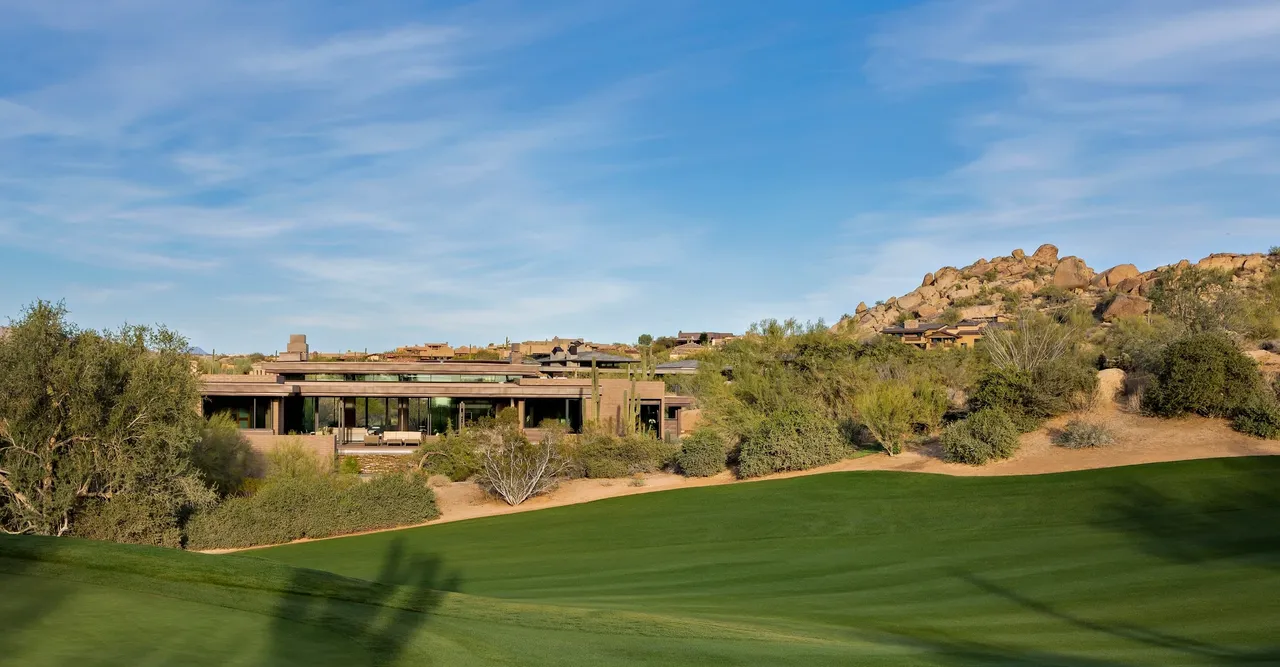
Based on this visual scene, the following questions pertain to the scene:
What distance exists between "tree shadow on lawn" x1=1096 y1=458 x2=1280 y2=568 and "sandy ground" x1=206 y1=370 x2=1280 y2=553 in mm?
2918

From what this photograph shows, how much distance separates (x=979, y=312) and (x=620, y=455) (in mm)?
69122

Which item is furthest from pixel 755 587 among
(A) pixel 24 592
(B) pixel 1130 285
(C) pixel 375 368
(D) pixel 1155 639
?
(B) pixel 1130 285

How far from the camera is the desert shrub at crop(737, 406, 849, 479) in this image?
105ft

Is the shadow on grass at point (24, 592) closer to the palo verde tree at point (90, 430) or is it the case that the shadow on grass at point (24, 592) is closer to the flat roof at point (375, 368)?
the palo verde tree at point (90, 430)

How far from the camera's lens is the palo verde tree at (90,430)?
23.3 m

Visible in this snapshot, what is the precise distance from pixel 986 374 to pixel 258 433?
87.0 feet

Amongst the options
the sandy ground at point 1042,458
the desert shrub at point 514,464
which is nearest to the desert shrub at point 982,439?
the sandy ground at point 1042,458

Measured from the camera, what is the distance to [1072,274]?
99.9 meters

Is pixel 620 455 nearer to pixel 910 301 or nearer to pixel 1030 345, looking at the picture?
pixel 1030 345

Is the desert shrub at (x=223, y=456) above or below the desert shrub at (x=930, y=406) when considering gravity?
below

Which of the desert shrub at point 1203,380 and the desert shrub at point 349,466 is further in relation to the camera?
the desert shrub at point 349,466

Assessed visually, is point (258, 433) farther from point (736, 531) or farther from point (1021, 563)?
point (1021, 563)

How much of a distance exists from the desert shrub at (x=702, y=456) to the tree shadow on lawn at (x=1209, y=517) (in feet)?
45.6

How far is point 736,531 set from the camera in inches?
925
